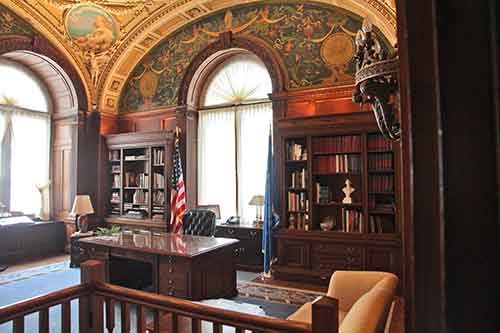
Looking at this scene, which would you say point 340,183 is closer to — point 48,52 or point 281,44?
point 281,44

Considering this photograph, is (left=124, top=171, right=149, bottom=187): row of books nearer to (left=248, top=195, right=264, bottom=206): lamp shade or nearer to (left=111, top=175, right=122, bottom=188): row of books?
(left=111, top=175, right=122, bottom=188): row of books

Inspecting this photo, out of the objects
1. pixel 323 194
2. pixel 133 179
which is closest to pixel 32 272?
pixel 133 179

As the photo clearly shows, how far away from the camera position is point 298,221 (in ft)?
17.0

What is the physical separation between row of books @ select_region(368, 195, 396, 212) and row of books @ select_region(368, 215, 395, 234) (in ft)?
0.51

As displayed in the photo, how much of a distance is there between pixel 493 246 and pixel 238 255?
18.3ft

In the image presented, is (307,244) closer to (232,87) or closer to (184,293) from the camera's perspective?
(184,293)

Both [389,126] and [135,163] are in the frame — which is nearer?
[389,126]

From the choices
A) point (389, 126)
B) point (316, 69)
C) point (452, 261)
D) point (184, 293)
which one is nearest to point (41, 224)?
point (184, 293)

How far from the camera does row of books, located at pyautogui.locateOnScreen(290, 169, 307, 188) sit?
512 cm

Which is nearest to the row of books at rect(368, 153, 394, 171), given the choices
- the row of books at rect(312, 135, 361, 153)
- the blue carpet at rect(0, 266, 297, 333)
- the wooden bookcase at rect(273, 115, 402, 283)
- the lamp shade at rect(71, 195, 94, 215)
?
the wooden bookcase at rect(273, 115, 402, 283)

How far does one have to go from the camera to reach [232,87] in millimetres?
6512

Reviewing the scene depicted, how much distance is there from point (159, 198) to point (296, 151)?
2.95m

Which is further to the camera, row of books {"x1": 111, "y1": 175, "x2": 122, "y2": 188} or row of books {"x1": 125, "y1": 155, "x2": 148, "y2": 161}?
row of books {"x1": 111, "y1": 175, "x2": 122, "y2": 188}

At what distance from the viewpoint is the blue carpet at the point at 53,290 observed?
3395mm
